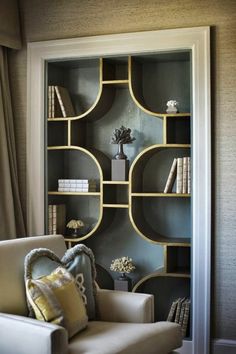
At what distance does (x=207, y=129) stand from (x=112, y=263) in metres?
1.21

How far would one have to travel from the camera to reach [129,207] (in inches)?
148

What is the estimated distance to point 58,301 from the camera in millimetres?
2594

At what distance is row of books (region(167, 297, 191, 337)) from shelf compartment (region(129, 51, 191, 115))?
1290mm

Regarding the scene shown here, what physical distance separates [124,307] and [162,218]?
3.57 feet

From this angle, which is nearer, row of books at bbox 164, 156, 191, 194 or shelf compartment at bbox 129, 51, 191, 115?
row of books at bbox 164, 156, 191, 194

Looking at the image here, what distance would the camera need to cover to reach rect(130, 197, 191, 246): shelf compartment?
381 cm

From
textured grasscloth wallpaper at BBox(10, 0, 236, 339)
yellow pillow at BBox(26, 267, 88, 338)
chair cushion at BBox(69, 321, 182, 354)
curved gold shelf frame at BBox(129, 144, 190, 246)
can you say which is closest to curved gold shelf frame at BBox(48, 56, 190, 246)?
curved gold shelf frame at BBox(129, 144, 190, 246)

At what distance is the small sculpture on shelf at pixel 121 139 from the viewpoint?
150 inches

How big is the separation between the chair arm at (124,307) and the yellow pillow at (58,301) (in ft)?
0.87

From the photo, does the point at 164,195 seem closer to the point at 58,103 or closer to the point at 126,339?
the point at 58,103

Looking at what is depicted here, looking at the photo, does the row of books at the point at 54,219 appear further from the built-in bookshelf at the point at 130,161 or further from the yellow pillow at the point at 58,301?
the yellow pillow at the point at 58,301

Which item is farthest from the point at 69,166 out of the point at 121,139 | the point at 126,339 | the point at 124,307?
the point at 126,339

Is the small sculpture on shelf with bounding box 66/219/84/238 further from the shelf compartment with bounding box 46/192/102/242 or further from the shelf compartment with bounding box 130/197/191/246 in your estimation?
the shelf compartment with bounding box 130/197/191/246

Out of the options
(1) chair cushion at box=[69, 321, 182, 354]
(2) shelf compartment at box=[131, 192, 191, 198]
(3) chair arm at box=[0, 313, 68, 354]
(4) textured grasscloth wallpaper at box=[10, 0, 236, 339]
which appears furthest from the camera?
(2) shelf compartment at box=[131, 192, 191, 198]
